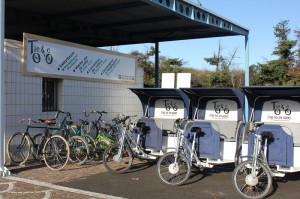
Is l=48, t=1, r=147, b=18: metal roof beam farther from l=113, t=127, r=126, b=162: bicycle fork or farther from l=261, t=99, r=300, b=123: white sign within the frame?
l=261, t=99, r=300, b=123: white sign

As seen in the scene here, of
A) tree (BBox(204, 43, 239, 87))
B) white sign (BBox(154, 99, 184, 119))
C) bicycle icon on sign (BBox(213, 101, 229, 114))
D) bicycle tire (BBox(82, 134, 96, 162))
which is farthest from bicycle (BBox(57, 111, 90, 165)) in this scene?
tree (BBox(204, 43, 239, 87))

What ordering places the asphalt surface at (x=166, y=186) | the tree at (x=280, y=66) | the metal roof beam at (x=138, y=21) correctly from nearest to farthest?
1. the asphalt surface at (x=166, y=186)
2. the metal roof beam at (x=138, y=21)
3. the tree at (x=280, y=66)

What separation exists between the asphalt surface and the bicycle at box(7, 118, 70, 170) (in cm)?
106

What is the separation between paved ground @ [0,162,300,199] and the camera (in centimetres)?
702

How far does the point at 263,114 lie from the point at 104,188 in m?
3.55

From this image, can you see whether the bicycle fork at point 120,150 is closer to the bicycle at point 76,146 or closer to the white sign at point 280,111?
the bicycle at point 76,146

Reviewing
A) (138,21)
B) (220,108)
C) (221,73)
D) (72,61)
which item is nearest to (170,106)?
(220,108)

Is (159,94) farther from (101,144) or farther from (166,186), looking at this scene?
(166,186)

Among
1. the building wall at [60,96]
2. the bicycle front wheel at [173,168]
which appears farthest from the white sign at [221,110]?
the building wall at [60,96]

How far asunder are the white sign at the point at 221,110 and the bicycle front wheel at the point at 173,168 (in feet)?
6.29

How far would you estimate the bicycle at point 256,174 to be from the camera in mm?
6820

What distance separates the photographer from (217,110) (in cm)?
941

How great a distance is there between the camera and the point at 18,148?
9500 mm

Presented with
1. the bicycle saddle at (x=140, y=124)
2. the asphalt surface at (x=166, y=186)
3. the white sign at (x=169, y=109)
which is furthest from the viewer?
the white sign at (x=169, y=109)
